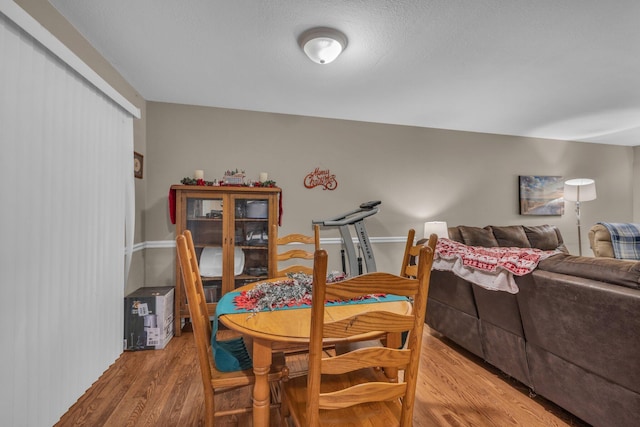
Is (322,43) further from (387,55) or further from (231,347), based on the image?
(231,347)

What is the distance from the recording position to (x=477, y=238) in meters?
3.63

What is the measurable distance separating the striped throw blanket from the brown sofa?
2601 millimetres

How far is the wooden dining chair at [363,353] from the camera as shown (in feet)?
2.76

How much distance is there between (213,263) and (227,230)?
1.20 feet

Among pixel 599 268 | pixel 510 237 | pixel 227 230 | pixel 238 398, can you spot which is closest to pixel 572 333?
pixel 599 268

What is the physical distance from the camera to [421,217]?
13.5ft

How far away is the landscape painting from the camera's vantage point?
14.9 feet

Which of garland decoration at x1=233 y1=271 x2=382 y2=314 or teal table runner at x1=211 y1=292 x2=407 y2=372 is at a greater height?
garland decoration at x1=233 y1=271 x2=382 y2=314

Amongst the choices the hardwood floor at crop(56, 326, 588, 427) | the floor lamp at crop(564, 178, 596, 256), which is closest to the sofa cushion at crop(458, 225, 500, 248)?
the hardwood floor at crop(56, 326, 588, 427)

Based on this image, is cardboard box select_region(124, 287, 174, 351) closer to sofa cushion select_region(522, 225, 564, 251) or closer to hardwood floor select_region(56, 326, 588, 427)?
hardwood floor select_region(56, 326, 588, 427)

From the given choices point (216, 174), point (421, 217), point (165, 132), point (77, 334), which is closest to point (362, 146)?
point (421, 217)

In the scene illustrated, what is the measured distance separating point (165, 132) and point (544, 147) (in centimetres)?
539

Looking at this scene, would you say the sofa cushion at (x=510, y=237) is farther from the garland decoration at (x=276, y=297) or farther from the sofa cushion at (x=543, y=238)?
the garland decoration at (x=276, y=297)

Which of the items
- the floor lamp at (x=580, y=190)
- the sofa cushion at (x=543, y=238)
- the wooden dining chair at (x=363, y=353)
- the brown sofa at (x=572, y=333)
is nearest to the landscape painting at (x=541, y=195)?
the floor lamp at (x=580, y=190)
